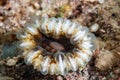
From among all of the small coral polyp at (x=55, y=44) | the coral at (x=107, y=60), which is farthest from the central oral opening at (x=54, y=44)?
the coral at (x=107, y=60)

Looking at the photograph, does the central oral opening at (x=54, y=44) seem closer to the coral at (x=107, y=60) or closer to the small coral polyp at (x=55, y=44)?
the small coral polyp at (x=55, y=44)

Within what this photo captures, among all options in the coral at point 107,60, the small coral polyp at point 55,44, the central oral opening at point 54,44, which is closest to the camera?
the small coral polyp at point 55,44

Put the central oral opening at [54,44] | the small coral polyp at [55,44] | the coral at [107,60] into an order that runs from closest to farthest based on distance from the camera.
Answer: the small coral polyp at [55,44]
the central oral opening at [54,44]
the coral at [107,60]

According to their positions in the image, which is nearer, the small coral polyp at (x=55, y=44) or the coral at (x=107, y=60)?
the small coral polyp at (x=55, y=44)

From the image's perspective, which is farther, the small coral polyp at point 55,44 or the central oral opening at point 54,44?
the central oral opening at point 54,44

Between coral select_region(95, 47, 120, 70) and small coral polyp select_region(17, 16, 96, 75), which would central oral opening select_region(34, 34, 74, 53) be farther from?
coral select_region(95, 47, 120, 70)

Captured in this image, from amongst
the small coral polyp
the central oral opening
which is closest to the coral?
the small coral polyp

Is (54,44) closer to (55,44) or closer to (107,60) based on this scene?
(55,44)

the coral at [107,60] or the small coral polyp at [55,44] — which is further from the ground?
the small coral polyp at [55,44]

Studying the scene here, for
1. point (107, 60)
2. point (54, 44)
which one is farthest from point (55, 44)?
→ point (107, 60)
